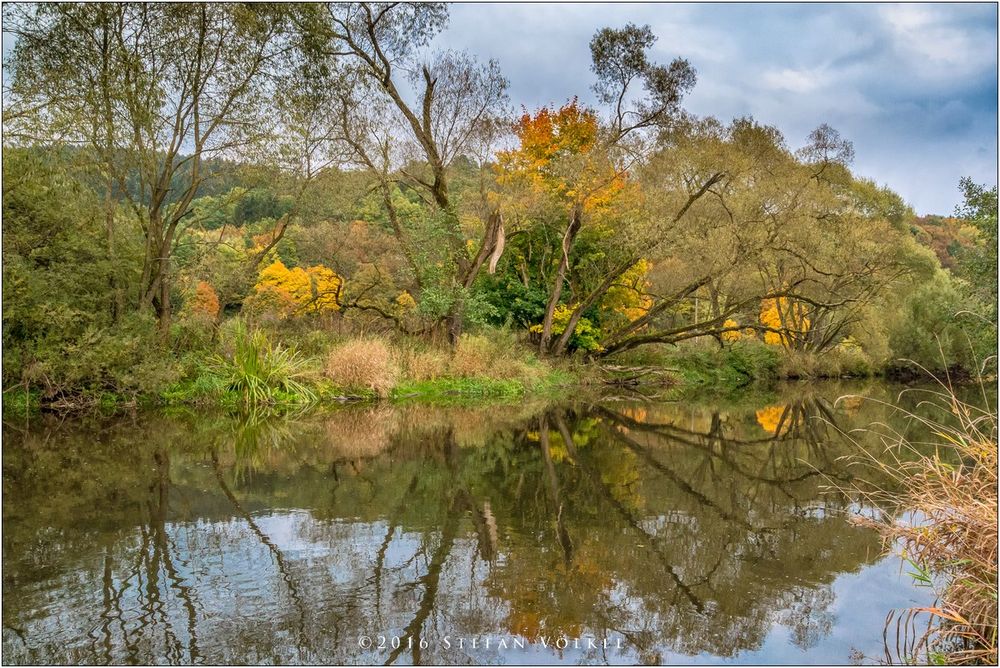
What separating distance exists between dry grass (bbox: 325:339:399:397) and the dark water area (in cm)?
578

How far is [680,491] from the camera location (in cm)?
830

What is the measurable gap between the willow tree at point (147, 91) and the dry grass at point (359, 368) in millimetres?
3870

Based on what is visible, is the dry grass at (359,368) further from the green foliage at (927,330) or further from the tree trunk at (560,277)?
the green foliage at (927,330)

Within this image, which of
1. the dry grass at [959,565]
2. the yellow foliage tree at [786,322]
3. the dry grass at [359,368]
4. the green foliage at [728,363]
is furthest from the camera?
the yellow foliage tree at [786,322]

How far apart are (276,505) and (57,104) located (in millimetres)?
11278

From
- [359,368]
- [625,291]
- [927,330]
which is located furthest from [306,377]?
[927,330]

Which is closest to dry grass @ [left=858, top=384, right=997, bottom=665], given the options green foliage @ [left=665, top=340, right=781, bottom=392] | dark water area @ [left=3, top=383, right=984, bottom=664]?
dark water area @ [left=3, top=383, right=984, bottom=664]

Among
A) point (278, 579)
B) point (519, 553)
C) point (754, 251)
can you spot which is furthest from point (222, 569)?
point (754, 251)

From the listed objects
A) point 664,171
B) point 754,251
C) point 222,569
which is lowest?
point 222,569

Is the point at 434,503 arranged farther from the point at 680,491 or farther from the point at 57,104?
the point at 57,104

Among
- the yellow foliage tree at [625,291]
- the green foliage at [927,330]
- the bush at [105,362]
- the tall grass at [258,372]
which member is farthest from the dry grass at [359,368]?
the green foliage at [927,330]

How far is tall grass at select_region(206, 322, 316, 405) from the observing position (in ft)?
52.1

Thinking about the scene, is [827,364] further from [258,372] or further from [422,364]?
[258,372]

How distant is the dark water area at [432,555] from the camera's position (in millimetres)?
4273
